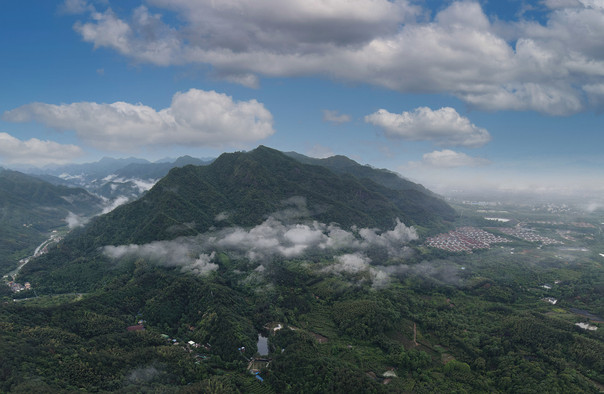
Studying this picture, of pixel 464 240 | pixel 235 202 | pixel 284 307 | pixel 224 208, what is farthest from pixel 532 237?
pixel 224 208

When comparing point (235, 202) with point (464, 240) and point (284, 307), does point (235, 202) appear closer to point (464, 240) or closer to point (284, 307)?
point (284, 307)

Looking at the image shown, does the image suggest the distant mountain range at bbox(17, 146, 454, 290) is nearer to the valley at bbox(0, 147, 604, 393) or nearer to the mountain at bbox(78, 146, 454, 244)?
the mountain at bbox(78, 146, 454, 244)

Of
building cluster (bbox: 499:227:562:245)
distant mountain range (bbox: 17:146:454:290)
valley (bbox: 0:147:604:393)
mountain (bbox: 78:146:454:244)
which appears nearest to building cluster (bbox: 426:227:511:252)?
valley (bbox: 0:147:604:393)

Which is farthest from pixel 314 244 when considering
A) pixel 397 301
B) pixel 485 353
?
pixel 485 353

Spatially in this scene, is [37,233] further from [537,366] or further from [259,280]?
[537,366]

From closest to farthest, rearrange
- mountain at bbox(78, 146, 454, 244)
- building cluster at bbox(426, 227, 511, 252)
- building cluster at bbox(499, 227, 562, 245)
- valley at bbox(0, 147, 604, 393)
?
valley at bbox(0, 147, 604, 393)
mountain at bbox(78, 146, 454, 244)
building cluster at bbox(426, 227, 511, 252)
building cluster at bbox(499, 227, 562, 245)

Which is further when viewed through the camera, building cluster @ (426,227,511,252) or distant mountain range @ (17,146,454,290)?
building cluster @ (426,227,511,252)
